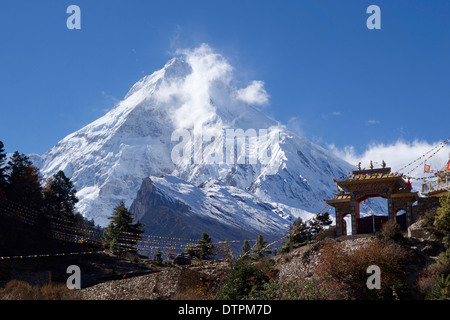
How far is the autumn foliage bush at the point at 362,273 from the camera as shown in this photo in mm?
26094

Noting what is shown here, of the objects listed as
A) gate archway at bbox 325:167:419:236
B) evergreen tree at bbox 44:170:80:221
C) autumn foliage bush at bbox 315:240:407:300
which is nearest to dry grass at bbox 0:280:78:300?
autumn foliage bush at bbox 315:240:407:300

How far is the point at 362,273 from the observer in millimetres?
27031

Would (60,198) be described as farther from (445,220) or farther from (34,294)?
(445,220)

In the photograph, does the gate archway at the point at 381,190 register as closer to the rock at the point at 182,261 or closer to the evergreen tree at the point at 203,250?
the evergreen tree at the point at 203,250

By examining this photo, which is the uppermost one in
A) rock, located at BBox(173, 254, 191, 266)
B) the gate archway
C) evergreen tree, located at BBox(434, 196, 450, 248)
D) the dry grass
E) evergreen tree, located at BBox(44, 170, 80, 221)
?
evergreen tree, located at BBox(44, 170, 80, 221)

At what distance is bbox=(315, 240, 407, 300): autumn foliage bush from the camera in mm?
26094

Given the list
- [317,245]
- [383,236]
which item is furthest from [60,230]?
[383,236]

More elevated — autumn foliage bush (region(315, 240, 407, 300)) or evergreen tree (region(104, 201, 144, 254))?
evergreen tree (region(104, 201, 144, 254))

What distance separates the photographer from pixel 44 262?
166 feet

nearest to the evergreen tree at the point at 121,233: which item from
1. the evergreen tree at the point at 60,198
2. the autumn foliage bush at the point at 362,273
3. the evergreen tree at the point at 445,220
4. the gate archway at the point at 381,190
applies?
the evergreen tree at the point at 60,198

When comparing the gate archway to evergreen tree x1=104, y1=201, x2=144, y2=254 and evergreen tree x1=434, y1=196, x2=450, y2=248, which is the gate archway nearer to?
evergreen tree x1=434, y1=196, x2=450, y2=248
